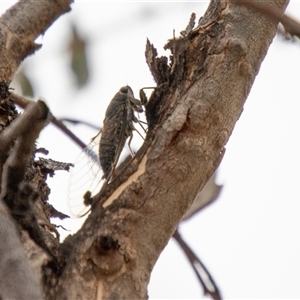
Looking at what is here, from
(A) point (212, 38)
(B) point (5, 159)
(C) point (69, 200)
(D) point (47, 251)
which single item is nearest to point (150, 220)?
(D) point (47, 251)

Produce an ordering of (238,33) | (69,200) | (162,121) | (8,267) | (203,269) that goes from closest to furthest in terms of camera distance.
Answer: (8,267), (162,121), (238,33), (203,269), (69,200)

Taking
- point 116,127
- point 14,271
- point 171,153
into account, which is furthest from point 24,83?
point 14,271

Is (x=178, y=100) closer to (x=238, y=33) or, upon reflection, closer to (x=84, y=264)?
(x=238, y=33)

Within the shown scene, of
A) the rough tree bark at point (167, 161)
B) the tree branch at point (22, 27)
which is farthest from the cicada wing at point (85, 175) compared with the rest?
the rough tree bark at point (167, 161)

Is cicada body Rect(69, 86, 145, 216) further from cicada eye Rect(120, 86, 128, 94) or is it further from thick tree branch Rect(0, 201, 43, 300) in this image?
thick tree branch Rect(0, 201, 43, 300)

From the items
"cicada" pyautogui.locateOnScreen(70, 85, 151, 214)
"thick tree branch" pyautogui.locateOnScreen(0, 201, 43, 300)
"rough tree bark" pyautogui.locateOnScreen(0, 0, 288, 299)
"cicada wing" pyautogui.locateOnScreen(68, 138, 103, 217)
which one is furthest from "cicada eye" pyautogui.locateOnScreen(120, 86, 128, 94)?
"thick tree branch" pyautogui.locateOnScreen(0, 201, 43, 300)

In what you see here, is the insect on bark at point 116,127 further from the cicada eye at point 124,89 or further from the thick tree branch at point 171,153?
the thick tree branch at point 171,153
